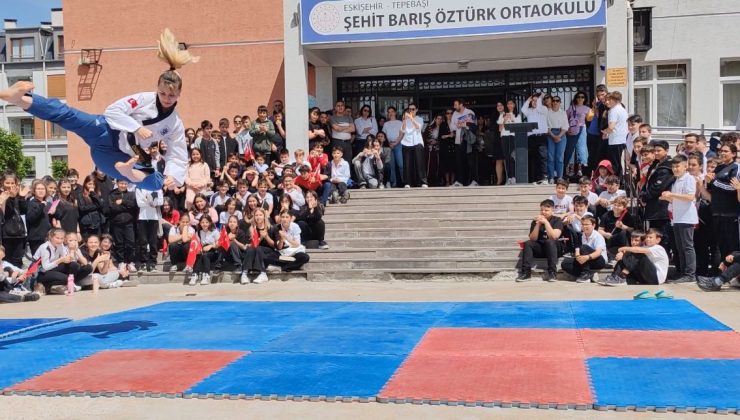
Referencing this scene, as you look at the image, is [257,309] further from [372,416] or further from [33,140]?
[33,140]

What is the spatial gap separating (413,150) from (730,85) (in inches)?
327

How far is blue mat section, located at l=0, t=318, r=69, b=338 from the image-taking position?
7498 mm

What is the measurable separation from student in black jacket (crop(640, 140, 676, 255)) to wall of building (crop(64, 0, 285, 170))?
10.6 m

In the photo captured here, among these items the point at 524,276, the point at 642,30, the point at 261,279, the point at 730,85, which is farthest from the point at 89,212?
the point at 730,85

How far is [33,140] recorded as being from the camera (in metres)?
54.2

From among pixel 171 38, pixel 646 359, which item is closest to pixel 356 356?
pixel 646 359

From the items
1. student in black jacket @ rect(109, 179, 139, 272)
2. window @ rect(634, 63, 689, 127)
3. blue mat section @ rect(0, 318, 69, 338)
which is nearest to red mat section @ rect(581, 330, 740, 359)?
blue mat section @ rect(0, 318, 69, 338)

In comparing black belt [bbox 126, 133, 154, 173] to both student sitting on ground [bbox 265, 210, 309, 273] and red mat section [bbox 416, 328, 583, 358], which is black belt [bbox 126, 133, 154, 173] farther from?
student sitting on ground [bbox 265, 210, 309, 273]

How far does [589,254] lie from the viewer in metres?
10.7

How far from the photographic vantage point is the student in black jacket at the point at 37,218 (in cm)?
1186

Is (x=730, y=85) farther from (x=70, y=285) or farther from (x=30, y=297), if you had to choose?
(x=30, y=297)

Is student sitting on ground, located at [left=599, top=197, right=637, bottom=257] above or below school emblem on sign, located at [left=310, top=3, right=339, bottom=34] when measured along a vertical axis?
below

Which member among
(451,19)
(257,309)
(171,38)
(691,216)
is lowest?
(257,309)

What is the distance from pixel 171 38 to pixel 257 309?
3.66 metres
